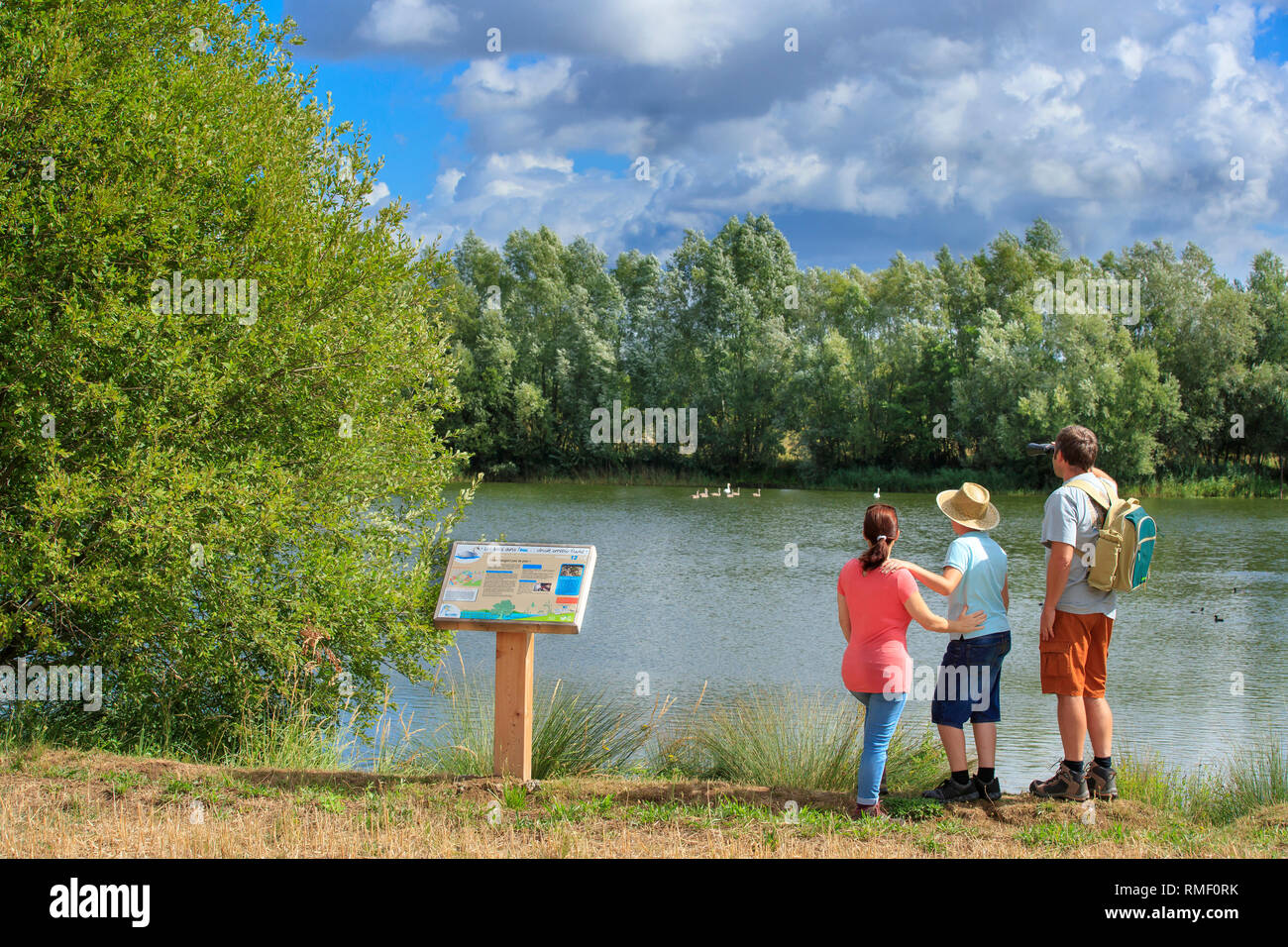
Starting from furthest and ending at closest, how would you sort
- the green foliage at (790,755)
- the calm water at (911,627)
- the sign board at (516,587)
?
the calm water at (911,627)
the green foliage at (790,755)
the sign board at (516,587)

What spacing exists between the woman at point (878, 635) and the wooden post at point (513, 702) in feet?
6.82

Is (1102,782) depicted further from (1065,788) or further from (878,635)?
(878,635)

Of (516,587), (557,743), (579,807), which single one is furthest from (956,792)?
(557,743)

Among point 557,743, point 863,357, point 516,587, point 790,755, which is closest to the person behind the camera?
point 516,587

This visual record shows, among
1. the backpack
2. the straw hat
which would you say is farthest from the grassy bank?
the straw hat

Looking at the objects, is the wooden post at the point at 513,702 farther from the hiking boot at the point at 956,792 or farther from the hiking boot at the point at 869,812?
the hiking boot at the point at 956,792

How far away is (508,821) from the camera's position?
607cm

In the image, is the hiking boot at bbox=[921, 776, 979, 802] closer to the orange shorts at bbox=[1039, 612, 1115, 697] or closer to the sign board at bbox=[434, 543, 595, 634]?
the orange shorts at bbox=[1039, 612, 1115, 697]

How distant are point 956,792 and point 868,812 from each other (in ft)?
2.13

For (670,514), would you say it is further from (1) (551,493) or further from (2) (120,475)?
(2) (120,475)

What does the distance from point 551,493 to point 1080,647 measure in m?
46.2

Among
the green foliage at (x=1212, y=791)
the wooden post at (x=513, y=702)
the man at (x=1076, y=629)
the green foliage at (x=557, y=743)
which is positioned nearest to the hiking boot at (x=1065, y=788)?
the man at (x=1076, y=629)

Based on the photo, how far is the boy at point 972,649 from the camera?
245 inches

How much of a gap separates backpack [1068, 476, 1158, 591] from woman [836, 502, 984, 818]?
2.37 ft
